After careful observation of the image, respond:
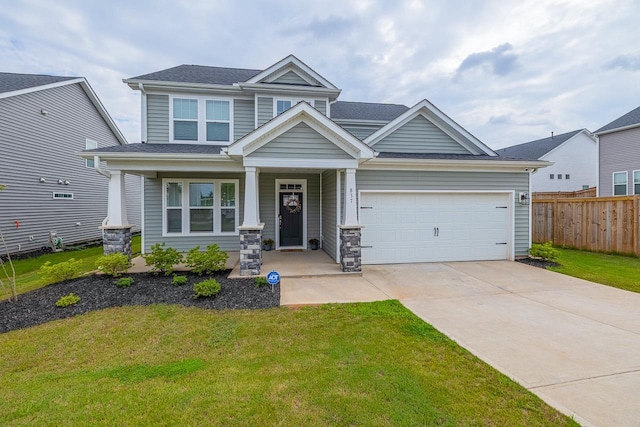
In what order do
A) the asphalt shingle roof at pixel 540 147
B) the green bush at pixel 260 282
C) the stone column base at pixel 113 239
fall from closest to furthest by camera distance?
the green bush at pixel 260 282, the stone column base at pixel 113 239, the asphalt shingle roof at pixel 540 147

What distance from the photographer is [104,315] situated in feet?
16.0

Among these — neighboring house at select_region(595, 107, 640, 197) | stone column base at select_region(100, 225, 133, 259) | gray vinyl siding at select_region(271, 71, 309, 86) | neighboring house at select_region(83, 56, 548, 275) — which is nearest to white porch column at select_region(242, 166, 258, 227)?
neighboring house at select_region(83, 56, 548, 275)

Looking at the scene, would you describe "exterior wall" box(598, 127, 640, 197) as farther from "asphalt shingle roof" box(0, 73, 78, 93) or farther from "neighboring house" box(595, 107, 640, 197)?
"asphalt shingle roof" box(0, 73, 78, 93)

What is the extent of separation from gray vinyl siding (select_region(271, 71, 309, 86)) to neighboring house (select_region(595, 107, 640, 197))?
16466 millimetres

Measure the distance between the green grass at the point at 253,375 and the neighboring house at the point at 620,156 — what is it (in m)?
17.9

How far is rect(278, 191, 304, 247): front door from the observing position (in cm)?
1075

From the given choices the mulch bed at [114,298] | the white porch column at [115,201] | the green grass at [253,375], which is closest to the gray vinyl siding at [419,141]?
the mulch bed at [114,298]

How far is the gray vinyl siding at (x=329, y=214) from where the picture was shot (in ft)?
28.9

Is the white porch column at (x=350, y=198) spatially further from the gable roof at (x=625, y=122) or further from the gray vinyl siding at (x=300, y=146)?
the gable roof at (x=625, y=122)

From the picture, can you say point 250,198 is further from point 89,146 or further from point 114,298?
point 89,146

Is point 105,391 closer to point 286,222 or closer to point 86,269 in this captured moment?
point 86,269

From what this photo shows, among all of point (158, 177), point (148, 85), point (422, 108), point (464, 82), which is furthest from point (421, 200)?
point (464, 82)

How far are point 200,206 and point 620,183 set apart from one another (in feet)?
66.9

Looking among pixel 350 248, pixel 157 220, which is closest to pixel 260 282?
pixel 350 248
